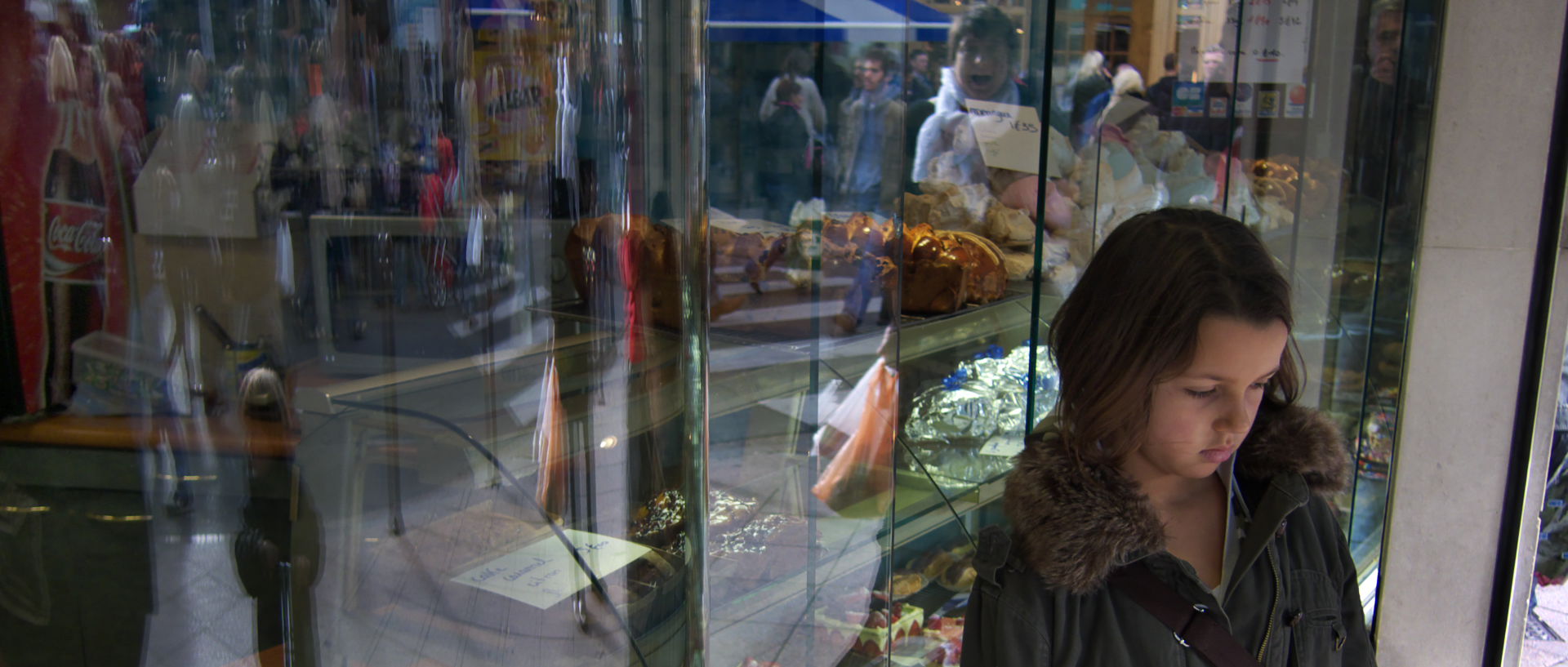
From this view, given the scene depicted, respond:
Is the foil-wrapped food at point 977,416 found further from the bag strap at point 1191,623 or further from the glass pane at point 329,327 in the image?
the glass pane at point 329,327

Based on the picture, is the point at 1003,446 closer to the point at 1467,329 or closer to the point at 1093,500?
the point at 1093,500

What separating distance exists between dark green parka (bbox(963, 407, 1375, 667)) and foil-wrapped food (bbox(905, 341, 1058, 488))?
1.84 feet

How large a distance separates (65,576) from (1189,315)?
85cm

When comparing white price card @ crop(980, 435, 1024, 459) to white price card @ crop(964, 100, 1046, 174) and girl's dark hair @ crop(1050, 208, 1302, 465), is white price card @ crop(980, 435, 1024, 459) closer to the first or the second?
white price card @ crop(964, 100, 1046, 174)

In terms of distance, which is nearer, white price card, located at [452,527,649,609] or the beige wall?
white price card, located at [452,527,649,609]

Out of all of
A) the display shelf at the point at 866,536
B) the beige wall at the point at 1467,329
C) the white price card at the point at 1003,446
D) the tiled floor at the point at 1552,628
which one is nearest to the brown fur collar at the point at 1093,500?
the display shelf at the point at 866,536

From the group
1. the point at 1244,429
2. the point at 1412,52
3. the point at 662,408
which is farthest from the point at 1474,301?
the point at 662,408

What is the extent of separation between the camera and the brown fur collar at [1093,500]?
0.93 m

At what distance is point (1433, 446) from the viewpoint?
236 cm

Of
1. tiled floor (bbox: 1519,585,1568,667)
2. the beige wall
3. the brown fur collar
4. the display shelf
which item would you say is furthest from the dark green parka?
tiled floor (bbox: 1519,585,1568,667)

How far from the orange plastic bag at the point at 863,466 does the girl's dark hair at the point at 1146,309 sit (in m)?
0.55

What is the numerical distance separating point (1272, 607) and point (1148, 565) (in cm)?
14

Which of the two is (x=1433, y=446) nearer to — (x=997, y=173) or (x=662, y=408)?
(x=997, y=173)

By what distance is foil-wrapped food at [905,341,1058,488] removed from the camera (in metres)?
1.64
